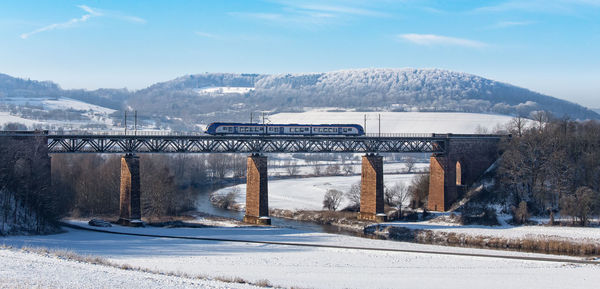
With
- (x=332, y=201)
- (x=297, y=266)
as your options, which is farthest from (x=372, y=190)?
(x=297, y=266)

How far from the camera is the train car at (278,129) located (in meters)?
69.0

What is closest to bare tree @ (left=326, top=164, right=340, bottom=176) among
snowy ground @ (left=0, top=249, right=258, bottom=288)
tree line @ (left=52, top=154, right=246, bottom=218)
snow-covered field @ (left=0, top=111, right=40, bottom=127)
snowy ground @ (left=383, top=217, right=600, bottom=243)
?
tree line @ (left=52, top=154, right=246, bottom=218)

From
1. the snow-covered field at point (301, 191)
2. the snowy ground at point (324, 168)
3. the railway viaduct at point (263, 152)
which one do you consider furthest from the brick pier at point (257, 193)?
the snowy ground at point (324, 168)

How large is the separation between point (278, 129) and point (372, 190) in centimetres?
1277

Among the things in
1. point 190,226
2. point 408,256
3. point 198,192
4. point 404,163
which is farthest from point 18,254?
point 404,163

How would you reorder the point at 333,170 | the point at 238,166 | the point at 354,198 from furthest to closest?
the point at 333,170 → the point at 238,166 → the point at 354,198

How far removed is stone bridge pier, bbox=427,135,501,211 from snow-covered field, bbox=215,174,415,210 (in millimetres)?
13405

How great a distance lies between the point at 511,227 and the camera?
6244cm

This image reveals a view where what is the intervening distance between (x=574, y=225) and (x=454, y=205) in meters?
16.1

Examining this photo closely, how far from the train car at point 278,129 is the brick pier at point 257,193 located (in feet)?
12.3

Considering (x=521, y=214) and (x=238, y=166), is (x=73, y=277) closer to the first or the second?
(x=521, y=214)

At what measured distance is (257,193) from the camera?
6644cm

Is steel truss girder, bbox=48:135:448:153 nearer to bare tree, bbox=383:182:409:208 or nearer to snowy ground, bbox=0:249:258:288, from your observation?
bare tree, bbox=383:182:409:208

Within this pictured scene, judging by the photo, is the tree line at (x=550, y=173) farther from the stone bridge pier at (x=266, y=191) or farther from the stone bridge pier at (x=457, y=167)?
the stone bridge pier at (x=266, y=191)
